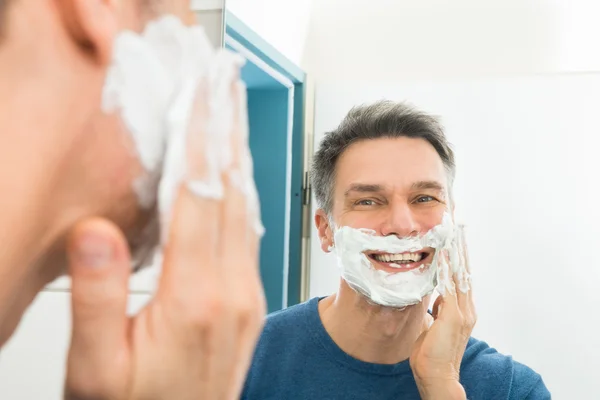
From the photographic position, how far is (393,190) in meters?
0.88

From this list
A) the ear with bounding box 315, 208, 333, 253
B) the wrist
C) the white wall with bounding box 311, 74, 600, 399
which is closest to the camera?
the wrist

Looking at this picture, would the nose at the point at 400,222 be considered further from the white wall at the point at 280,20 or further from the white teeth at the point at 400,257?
the white wall at the point at 280,20

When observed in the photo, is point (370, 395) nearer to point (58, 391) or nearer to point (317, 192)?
point (317, 192)

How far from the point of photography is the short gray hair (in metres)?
0.94

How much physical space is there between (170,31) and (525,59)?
4.69ft

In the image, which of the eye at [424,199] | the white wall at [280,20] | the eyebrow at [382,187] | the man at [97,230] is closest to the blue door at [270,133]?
the white wall at [280,20]

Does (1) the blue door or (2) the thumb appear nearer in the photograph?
(2) the thumb

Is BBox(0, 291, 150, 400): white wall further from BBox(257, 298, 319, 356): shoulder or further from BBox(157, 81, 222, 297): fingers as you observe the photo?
BBox(257, 298, 319, 356): shoulder

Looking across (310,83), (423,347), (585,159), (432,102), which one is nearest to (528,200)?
(585,159)

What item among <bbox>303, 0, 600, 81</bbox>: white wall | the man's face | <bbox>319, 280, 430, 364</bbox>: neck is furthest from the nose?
<bbox>303, 0, 600, 81</bbox>: white wall

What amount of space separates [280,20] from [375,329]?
0.58 meters

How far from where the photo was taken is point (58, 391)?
1.02ft

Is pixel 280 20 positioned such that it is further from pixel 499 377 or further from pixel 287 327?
pixel 499 377

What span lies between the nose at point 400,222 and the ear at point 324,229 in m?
0.15
